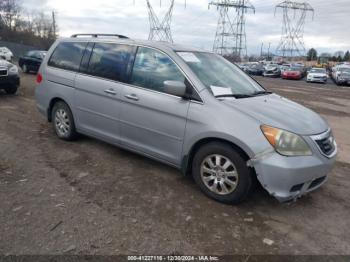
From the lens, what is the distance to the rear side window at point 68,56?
5617mm

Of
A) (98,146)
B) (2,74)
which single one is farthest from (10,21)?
(98,146)

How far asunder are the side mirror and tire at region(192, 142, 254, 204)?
706 millimetres

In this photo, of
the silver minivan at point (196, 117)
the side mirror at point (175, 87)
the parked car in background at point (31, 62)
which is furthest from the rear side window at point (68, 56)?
the parked car in background at point (31, 62)

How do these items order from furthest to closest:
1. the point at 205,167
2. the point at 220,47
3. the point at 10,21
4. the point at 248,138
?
the point at 220,47 < the point at 10,21 < the point at 205,167 < the point at 248,138

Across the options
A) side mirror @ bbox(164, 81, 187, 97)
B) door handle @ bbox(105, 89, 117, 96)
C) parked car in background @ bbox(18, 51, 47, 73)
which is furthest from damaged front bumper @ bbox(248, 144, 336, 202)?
parked car in background @ bbox(18, 51, 47, 73)

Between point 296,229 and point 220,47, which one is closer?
point 296,229

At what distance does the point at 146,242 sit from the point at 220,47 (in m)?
70.5

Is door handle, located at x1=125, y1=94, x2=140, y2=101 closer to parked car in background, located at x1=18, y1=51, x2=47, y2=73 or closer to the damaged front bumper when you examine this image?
the damaged front bumper

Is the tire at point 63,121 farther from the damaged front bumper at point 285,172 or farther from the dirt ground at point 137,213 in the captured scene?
the damaged front bumper at point 285,172

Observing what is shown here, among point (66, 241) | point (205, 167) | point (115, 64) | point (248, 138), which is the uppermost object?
point (115, 64)

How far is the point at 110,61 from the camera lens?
511cm

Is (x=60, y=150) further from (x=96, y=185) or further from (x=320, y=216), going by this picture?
(x=320, y=216)

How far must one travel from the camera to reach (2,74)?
31.4 ft

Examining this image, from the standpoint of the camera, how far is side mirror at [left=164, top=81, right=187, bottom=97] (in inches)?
160
